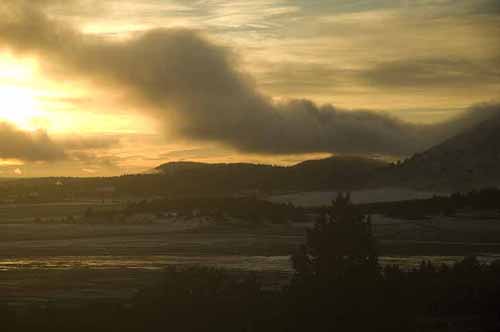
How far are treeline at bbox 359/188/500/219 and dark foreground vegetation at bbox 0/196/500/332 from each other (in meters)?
47.4

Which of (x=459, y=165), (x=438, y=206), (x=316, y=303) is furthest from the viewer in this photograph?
(x=459, y=165)

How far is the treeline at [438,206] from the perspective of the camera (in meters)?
85.9

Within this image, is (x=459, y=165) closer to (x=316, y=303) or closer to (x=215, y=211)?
(x=215, y=211)

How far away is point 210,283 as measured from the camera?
34531 mm

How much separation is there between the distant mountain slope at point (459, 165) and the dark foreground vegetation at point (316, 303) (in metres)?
80.6

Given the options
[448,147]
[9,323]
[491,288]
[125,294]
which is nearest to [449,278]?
[491,288]

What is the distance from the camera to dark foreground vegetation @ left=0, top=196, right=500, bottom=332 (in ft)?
102

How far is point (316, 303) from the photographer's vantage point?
105 feet

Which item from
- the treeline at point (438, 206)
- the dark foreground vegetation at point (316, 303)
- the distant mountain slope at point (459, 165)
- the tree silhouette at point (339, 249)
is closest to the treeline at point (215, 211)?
the treeline at point (438, 206)

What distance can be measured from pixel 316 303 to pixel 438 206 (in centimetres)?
5825

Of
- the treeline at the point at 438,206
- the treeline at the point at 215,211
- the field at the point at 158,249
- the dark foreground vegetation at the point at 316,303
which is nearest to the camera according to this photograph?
the dark foreground vegetation at the point at 316,303

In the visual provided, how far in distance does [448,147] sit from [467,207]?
38.5m

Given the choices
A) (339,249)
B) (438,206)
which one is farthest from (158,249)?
(438,206)

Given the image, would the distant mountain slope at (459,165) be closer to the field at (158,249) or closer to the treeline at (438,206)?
the treeline at (438,206)
